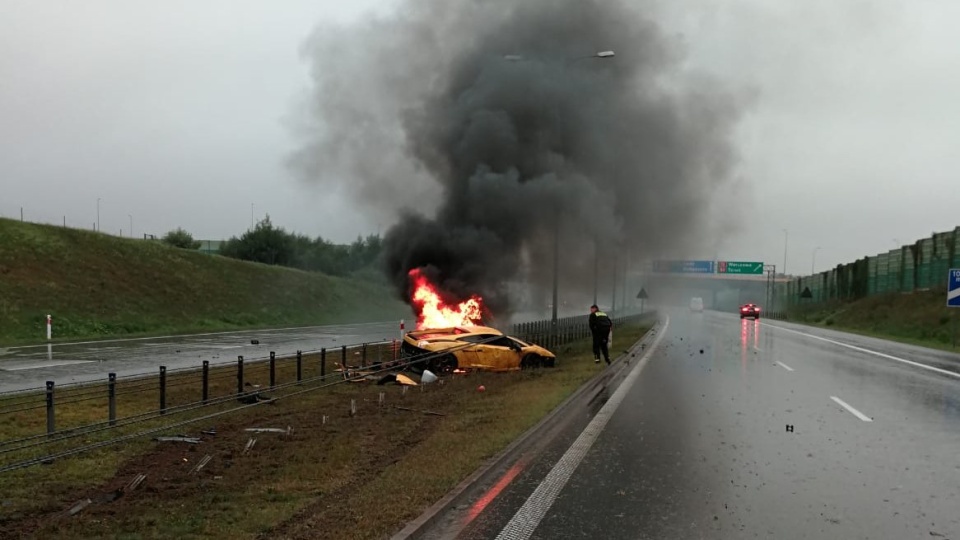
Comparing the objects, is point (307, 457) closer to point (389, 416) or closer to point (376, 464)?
point (376, 464)

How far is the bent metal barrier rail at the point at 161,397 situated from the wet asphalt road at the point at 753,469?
4.20m

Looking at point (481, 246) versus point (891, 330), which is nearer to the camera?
point (481, 246)

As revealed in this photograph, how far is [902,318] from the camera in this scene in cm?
3853

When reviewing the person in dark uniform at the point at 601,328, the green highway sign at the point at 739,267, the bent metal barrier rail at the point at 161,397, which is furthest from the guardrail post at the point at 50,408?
the green highway sign at the point at 739,267

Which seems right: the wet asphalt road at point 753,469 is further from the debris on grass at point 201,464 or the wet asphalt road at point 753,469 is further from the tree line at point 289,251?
the tree line at point 289,251

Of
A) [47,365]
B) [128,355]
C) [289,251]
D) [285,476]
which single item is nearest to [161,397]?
[285,476]

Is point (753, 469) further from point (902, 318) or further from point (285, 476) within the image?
point (902, 318)

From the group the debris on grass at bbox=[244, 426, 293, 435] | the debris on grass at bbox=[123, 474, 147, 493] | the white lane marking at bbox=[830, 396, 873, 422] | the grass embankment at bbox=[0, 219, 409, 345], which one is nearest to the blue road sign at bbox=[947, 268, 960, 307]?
the white lane marking at bbox=[830, 396, 873, 422]

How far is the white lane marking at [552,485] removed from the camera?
508 centimetres

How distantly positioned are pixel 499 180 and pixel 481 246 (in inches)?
93.7

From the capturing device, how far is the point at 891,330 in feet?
124

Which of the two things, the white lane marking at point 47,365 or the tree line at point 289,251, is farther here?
the tree line at point 289,251

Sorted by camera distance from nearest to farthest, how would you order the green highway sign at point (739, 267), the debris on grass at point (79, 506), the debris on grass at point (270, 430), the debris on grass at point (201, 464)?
the debris on grass at point (79, 506)
the debris on grass at point (201, 464)
the debris on grass at point (270, 430)
the green highway sign at point (739, 267)

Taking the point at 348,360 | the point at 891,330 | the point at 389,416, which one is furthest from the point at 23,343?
the point at 891,330
